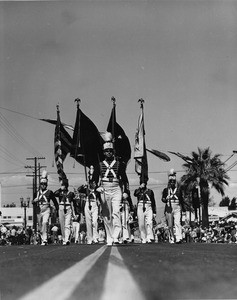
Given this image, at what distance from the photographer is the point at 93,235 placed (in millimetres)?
20344

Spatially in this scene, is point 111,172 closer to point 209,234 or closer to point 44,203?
point 44,203

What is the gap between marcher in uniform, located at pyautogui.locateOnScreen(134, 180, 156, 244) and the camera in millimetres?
20188

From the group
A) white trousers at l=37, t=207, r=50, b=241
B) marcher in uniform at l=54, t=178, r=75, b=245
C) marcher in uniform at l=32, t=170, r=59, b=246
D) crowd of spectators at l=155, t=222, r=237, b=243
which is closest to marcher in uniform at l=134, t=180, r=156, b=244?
marcher in uniform at l=54, t=178, r=75, b=245

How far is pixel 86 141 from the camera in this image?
2930 centimetres

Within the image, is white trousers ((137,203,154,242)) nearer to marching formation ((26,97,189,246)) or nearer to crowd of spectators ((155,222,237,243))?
marching formation ((26,97,189,246))

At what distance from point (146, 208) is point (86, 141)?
31.4 feet

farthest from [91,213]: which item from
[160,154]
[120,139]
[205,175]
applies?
[205,175]

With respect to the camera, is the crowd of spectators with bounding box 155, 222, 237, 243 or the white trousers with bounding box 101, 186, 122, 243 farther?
the crowd of spectators with bounding box 155, 222, 237, 243

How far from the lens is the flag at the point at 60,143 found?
95.0ft

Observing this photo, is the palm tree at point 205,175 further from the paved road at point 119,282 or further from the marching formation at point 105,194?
the paved road at point 119,282

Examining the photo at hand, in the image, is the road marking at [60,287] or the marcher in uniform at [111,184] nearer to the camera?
the road marking at [60,287]

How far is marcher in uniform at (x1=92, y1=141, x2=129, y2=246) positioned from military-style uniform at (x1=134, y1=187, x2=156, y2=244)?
671 centimetres

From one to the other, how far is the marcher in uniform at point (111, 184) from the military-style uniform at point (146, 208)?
671cm

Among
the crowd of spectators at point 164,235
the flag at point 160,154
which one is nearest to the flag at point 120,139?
the flag at point 160,154
